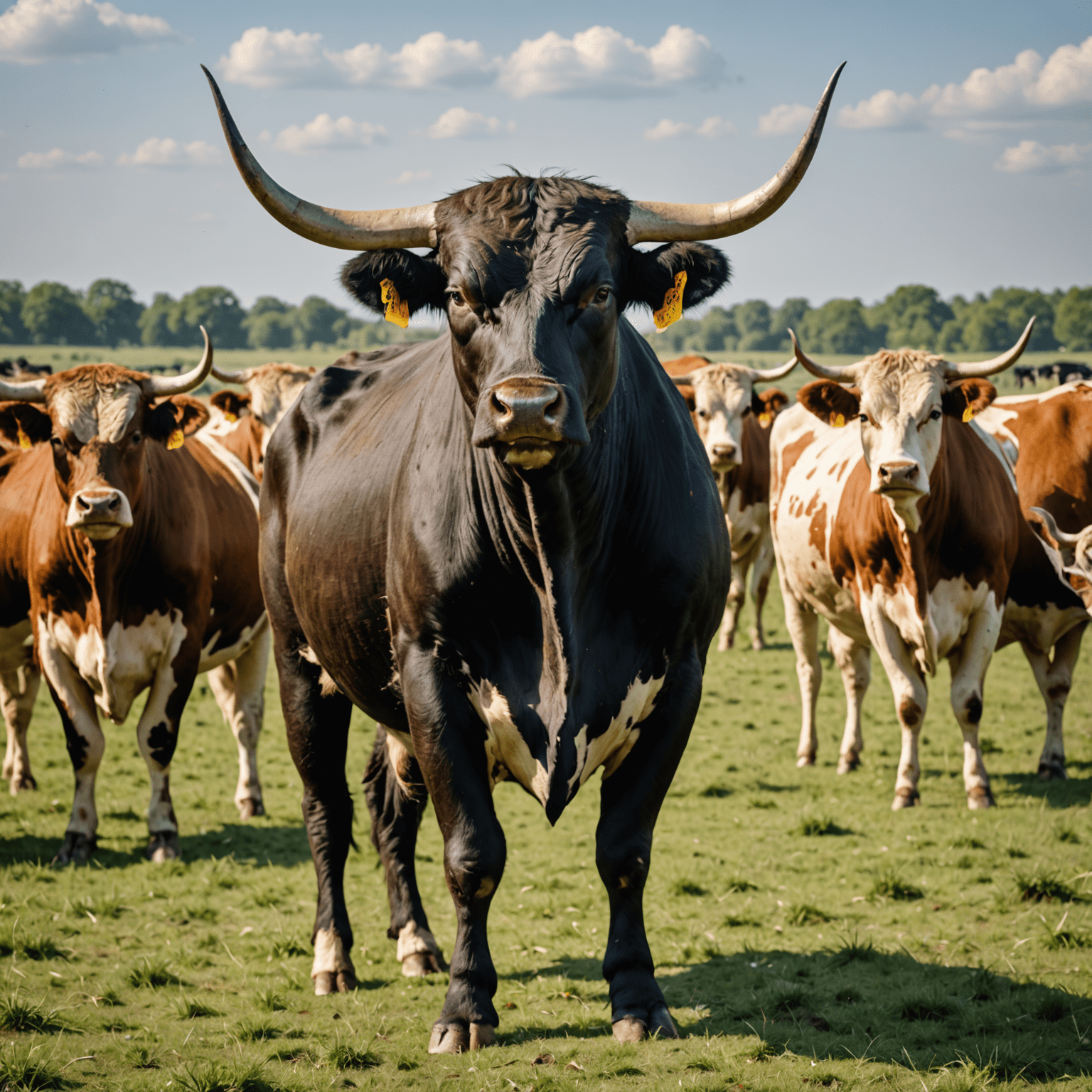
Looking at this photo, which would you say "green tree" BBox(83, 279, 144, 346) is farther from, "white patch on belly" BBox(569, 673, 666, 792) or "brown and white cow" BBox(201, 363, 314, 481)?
"white patch on belly" BBox(569, 673, 666, 792)

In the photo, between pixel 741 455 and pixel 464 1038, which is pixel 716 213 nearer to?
pixel 464 1038

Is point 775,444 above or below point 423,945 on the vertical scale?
above

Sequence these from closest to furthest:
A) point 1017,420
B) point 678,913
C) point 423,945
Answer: point 423,945, point 678,913, point 1017,420

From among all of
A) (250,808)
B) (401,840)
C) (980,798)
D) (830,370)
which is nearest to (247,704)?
(250,808)

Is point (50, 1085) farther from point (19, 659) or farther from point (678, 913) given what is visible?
point (19, 659)

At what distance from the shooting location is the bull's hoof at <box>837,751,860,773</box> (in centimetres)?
896

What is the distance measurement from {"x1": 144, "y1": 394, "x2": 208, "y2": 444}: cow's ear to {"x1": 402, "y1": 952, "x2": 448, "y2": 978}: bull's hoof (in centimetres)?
387

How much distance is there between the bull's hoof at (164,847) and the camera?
7129mm

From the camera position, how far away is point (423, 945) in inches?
207

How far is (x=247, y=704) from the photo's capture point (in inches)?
341

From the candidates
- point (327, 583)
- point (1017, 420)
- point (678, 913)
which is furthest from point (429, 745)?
point (1017, 420)

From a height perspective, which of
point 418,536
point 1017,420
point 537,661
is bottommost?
point 537,661

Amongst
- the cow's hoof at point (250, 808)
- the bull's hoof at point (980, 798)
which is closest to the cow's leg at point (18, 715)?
the cow's hoof at point (250, 808)

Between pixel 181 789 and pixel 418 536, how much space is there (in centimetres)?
583
